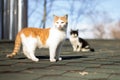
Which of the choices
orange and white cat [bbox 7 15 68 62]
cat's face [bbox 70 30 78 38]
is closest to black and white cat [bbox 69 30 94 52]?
cat's face [bbox 70 30 78 38]

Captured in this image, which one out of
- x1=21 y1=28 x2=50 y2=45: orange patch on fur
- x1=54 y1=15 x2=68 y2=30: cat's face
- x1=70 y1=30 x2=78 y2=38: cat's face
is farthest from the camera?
x1=70 y1=30 x2=78 y2=38: cat's face

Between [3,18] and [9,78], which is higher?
[3,18]

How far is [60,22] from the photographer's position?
4.71 m

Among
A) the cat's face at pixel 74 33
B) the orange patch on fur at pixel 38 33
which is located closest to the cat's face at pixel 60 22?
the orange patch on fur at pixel 38 33

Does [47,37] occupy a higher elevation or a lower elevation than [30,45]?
higher

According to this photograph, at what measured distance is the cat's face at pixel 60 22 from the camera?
471 cm

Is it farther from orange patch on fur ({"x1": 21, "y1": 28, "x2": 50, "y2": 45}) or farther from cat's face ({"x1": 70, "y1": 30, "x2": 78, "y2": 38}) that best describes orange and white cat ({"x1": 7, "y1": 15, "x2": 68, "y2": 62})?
cat's face ({"x1": 70, "y1": 30, "x2": 78, "y2": 38})

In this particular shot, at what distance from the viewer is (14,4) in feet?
33.7

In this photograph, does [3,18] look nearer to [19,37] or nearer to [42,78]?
[19,37]

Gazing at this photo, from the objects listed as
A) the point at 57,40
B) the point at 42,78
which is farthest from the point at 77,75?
the point at 57,40

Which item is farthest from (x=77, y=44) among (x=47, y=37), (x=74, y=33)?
(x=47, y=37)

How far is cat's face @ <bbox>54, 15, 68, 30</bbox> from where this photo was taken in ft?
15.5

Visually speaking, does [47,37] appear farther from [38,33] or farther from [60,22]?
[60,22]

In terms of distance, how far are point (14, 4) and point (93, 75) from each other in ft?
24.1
